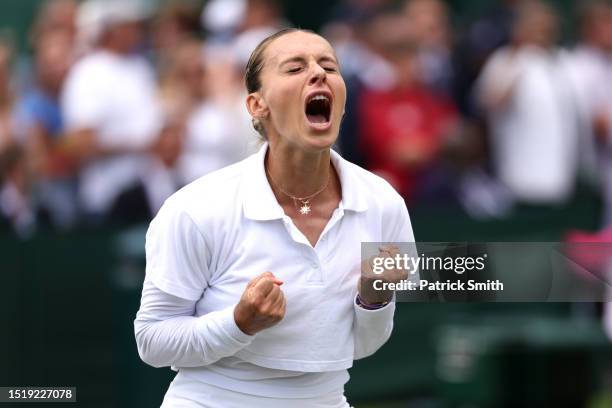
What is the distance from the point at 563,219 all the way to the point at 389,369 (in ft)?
6.09

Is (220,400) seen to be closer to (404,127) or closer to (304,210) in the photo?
(304,210)

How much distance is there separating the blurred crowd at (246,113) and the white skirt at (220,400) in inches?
158

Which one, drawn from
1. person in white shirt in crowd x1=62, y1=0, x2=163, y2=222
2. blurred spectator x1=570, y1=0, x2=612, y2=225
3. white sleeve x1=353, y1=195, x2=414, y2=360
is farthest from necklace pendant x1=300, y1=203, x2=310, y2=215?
blurred spectator x1=570, y1=0, x2=612, y2=225

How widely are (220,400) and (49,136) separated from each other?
4.85 meters

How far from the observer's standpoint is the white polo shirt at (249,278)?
389 cm

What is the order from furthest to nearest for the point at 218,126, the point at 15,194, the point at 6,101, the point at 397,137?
the point at 397,137
the point at 218,126
the point at 6,101
the point at 15,194

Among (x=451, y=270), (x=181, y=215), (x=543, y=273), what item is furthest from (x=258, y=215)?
(x=543, y=273)

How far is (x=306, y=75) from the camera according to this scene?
396 cm

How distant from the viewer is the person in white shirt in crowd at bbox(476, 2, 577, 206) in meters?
9.80

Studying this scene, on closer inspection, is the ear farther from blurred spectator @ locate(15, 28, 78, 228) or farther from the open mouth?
blurred spectator @ locate(15, 28, 78, 228)

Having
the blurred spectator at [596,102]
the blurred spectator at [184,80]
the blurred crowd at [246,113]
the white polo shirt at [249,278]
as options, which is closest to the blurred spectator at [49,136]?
the blurred crowd at [246,113]

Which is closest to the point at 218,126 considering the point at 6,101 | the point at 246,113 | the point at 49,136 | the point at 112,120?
the point at 246,113

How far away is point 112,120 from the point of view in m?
8.66

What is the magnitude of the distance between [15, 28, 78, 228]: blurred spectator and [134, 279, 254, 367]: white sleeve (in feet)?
14.4
